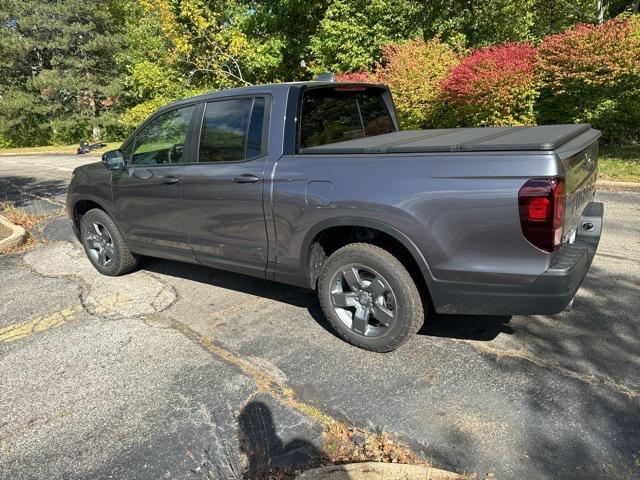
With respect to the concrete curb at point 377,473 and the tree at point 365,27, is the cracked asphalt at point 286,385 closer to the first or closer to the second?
the concrete curb at point 377,473

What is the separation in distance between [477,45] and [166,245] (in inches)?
591

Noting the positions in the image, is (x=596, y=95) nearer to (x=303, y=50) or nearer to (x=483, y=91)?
(x=483, y=91)

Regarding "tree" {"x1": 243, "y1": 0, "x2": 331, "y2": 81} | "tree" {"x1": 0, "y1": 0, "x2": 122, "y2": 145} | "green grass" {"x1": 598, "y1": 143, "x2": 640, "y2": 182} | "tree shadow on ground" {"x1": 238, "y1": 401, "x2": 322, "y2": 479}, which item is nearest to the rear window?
"tree shadow on ground" {"x1": 238, "y1": 401, "x2": 322, "y2": 479}

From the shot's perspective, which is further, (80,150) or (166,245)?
(80,150)

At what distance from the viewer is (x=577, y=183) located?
2.84 metres

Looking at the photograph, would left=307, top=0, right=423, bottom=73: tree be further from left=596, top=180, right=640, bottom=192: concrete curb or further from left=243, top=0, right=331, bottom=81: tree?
left=596, top=180, right=640, bottom=192: concrete curb

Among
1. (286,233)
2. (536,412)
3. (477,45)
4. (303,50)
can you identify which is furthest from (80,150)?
(536,412)

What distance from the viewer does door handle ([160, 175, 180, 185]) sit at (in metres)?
4.01

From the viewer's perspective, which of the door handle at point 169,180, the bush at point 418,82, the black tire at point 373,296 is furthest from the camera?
the bush at point 418,82

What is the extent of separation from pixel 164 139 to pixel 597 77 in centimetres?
958

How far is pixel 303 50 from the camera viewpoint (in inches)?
765

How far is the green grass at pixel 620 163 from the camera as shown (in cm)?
822

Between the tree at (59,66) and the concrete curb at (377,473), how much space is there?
3334 centimetres

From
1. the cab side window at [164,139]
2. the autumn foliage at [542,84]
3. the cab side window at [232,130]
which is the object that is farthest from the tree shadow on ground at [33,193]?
the autumn foliage at [542,84]
